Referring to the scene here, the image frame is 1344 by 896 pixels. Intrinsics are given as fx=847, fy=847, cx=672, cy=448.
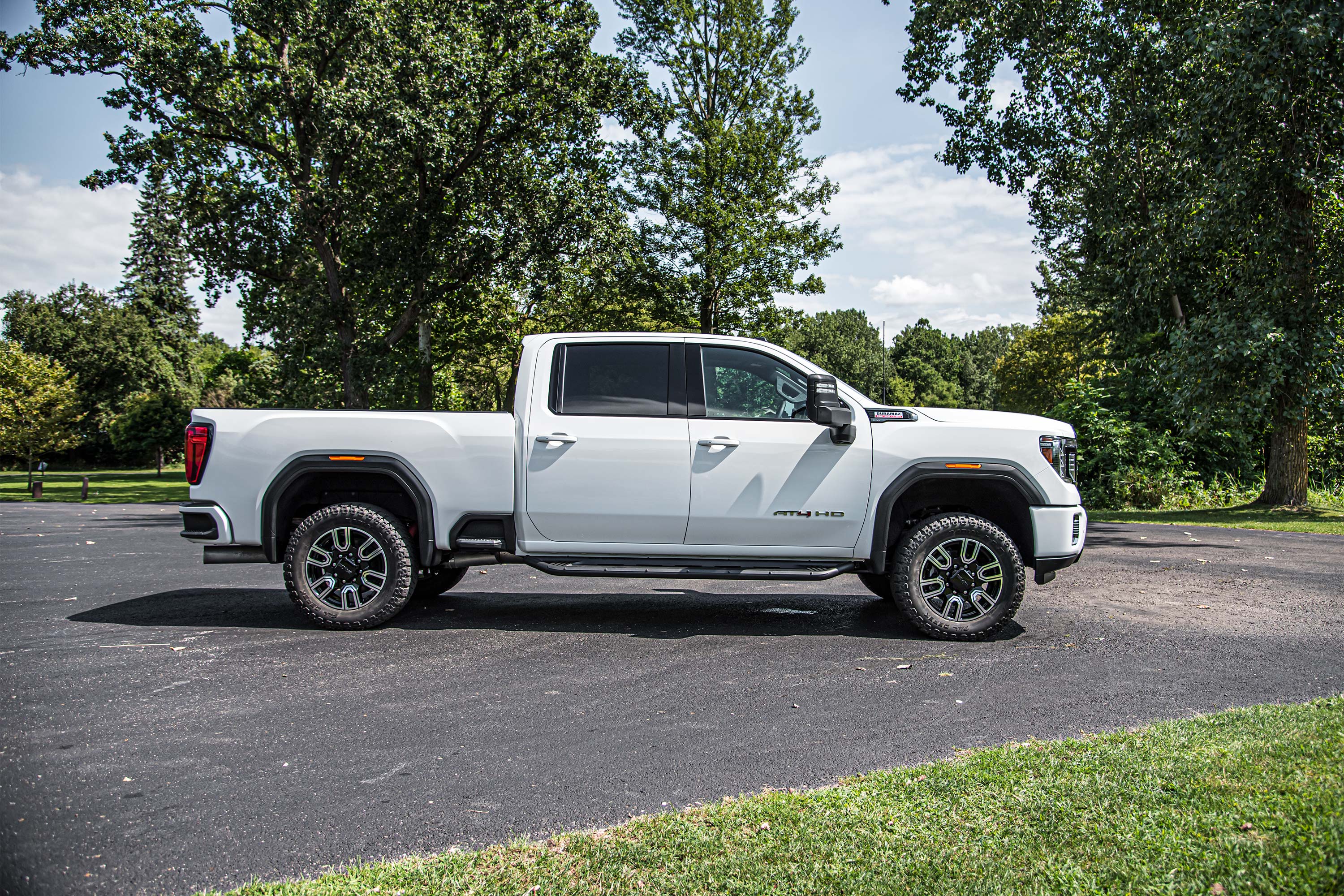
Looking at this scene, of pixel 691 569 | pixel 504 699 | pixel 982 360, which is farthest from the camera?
pixel 982 360

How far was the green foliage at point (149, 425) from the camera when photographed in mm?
54500

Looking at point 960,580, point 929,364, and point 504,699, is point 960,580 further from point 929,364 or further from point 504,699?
point 929,364

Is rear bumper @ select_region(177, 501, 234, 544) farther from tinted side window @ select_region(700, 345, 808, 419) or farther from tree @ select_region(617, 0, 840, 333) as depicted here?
tree @ select_region(617, 0, 840, 333)

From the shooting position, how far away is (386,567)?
6.38m

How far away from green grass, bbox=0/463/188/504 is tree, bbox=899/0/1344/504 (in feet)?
88.2

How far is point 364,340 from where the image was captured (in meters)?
24.5

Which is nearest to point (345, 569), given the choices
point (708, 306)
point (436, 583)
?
point (436, 583)

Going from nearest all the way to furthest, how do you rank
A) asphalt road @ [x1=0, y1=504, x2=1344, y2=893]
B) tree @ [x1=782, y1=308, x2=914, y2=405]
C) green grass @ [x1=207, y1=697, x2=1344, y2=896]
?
green grass @ [x1=207, y1=697, x2=1344, y2=896] < asphalt road @ [x1=0, y1=504, x2=1344, y2=893] < tree @ [x1=782, y1=308, x2=914, y2=405]

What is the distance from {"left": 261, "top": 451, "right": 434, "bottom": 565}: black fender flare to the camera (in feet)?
20.7

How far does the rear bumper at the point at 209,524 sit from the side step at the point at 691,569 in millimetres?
2279

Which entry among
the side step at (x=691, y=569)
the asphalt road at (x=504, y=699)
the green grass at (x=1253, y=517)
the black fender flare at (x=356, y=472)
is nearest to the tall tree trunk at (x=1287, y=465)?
the green grass at (x=1253, y=517)

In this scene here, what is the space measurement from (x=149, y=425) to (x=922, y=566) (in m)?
60.8

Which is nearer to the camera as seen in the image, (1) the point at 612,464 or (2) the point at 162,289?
(1) the point at 612,464

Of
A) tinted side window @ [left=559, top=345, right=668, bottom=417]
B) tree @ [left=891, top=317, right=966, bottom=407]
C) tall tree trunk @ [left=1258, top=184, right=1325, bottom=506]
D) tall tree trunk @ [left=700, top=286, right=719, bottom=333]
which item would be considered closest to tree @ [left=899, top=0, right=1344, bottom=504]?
tall tree trunk @ [left=1258, top=184, right=1325, bottom=506]
